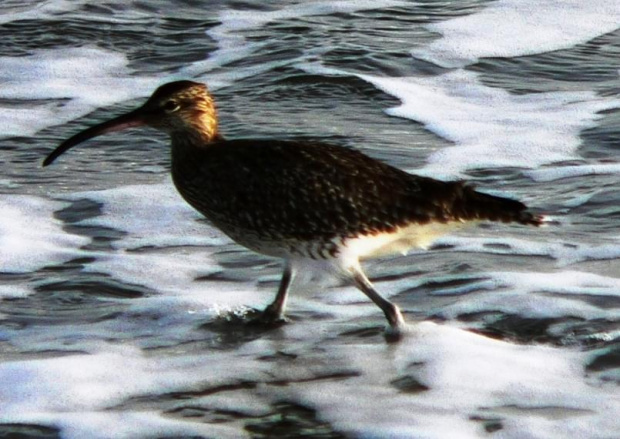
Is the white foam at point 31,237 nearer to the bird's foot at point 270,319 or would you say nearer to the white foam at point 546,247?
the bird's foot at point 270,319

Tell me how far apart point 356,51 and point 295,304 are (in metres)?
5.23

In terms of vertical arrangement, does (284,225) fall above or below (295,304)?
above

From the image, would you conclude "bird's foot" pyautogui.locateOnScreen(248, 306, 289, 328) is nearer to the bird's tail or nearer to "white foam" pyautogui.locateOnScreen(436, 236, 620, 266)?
the bird's tail

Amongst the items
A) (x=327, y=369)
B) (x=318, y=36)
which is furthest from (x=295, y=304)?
(x=318, y=36)

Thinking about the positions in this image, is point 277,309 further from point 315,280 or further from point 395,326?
point 395,326

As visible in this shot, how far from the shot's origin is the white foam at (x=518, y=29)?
1252cm

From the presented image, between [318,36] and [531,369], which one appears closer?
[531,369]

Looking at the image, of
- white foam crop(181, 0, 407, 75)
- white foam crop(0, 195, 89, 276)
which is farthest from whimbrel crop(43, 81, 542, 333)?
white foam crop(181, 0, 407, 75)

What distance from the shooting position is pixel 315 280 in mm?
7637

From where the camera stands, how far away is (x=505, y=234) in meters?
8.51

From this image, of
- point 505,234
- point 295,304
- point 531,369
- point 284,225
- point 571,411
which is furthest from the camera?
point 505,234

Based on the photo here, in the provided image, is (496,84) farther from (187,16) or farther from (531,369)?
(531,369)

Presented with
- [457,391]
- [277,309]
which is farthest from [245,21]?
[457,391]

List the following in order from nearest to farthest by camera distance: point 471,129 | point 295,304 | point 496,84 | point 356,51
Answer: point 295,304 → point 471,129 → point 496,84 → point 356,51
